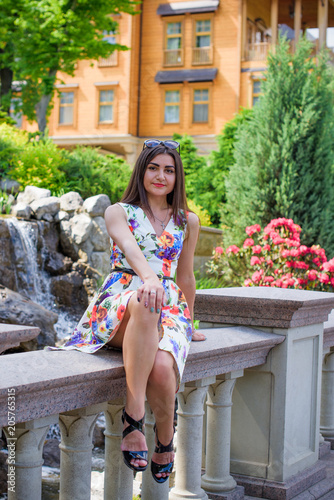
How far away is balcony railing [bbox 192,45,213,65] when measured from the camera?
2781cm

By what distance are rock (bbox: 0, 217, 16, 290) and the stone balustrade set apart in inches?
333


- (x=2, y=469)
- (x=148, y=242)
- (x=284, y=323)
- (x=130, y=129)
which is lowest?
(x=2, y=469)

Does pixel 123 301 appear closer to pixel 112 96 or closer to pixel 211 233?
pixel 211 233

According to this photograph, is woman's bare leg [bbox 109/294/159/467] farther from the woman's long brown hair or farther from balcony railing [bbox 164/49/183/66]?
balcony railing [bbox 164/49/183/66]

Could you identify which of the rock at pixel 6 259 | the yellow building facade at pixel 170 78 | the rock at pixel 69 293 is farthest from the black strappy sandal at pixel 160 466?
the yellow building facade at pixel 170 78

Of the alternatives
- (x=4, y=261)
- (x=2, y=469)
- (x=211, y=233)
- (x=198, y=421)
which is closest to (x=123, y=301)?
(x=198, y=421)

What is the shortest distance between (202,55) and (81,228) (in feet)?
58.6

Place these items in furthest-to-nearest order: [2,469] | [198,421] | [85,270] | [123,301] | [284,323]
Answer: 1. [85,270]
2. [2,469]
3. [284,323]
4. [198,421]
5. [123,301]

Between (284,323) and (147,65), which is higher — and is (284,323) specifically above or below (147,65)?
below

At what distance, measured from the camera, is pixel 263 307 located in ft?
11.1

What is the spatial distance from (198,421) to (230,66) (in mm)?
26166

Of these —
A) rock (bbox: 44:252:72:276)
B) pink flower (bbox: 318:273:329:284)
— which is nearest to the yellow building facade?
rock (bbox: 44:252:72:276)

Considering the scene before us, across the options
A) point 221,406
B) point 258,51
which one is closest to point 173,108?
point 258,51

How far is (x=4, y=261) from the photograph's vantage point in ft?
38.0
